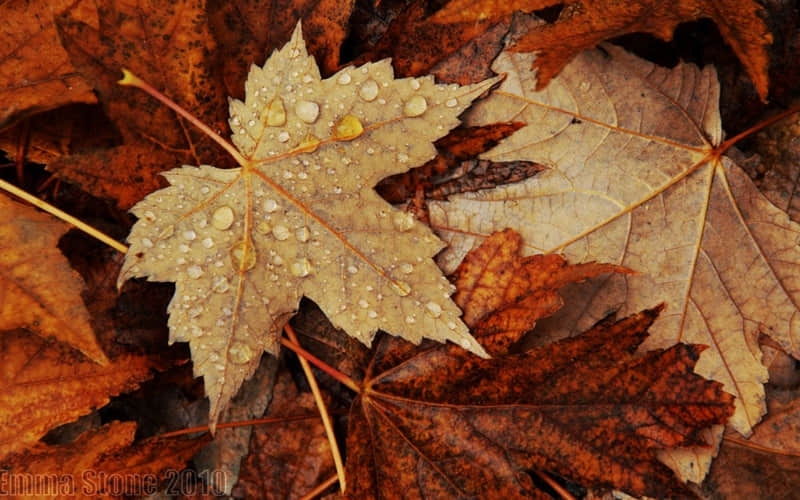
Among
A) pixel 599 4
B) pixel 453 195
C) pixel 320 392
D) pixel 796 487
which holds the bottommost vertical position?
pixel 796 487

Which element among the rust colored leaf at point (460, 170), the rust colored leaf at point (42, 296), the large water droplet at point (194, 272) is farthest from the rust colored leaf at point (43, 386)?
the rust colored leaf at point (460, 170)

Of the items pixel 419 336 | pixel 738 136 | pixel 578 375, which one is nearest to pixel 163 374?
pixel 419 336

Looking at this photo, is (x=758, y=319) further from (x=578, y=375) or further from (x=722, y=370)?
(x=578, y=375)

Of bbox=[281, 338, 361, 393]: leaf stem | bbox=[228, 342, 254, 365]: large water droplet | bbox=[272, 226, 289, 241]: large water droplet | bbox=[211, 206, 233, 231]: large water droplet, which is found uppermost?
bbox=[211, 206, 233, 231]: large water droplet

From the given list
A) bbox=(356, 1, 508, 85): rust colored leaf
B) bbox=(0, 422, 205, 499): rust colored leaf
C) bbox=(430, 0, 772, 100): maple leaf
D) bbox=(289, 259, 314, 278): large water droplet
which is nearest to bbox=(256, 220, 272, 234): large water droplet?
bbox=(289, 259, 314, 278): large water droplet

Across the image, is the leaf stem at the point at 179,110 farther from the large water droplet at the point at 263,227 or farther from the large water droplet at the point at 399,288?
the large water droplet at the point at 399,288

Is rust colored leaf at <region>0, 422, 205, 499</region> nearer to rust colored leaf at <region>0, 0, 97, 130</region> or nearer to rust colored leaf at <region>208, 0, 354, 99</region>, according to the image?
rust colored leaf at <region>0, 0, 97, 130</region>

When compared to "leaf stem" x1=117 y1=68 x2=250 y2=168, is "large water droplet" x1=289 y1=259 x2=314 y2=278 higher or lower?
lower

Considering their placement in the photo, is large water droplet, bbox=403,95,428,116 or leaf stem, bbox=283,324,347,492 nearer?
large water droplet, bbox=403,95,428,116

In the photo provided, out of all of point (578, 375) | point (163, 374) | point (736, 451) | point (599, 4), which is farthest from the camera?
point (163, 374)
